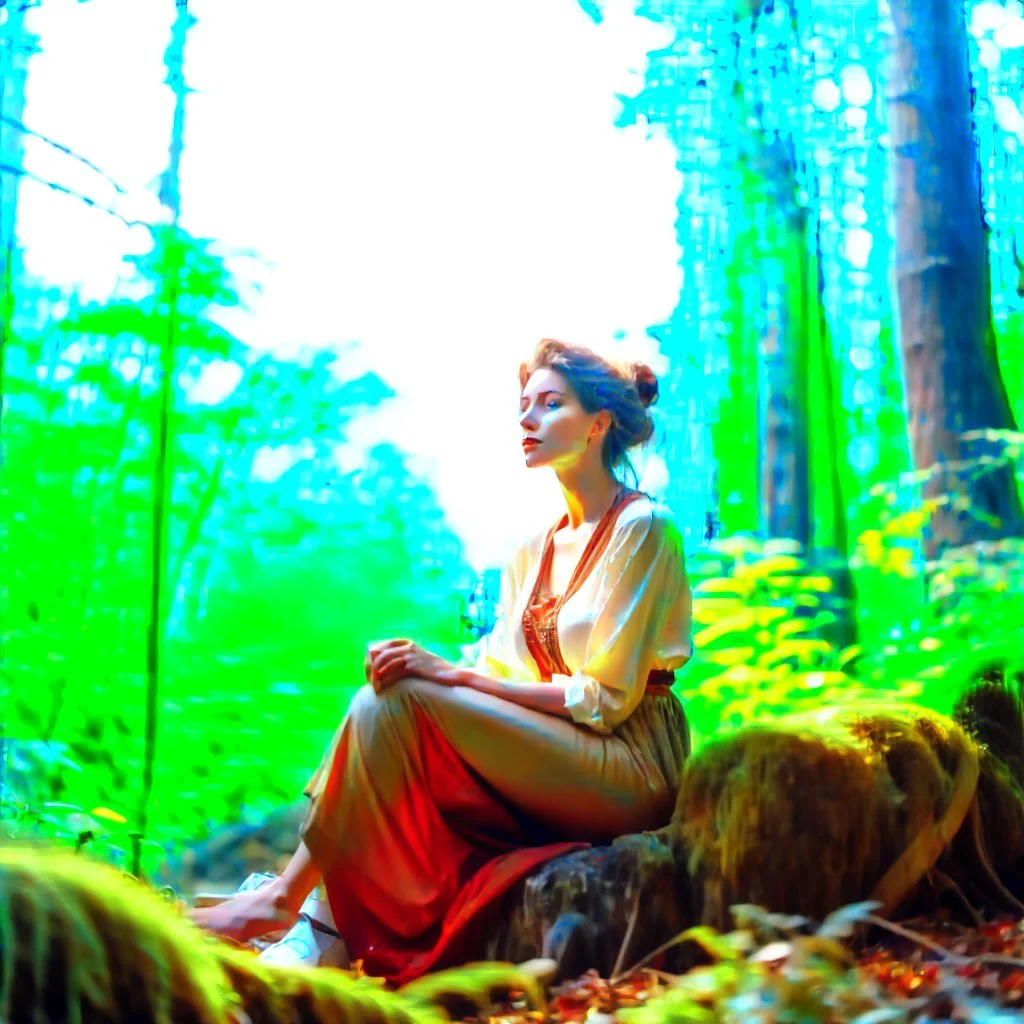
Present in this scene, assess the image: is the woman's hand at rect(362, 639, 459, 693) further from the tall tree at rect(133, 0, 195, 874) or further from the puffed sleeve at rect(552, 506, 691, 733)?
the tall tree at rect(133, 0, 195, 874)

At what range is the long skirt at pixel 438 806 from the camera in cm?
220

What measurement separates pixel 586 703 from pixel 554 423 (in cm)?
60

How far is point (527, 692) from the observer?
2.34m

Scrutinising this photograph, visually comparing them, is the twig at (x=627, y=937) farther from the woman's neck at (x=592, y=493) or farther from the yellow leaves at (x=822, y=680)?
the yellow leaves at (x=822, y=680)

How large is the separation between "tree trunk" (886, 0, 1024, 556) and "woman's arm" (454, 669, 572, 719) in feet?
5.93

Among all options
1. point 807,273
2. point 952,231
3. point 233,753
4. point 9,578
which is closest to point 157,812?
point 233,753

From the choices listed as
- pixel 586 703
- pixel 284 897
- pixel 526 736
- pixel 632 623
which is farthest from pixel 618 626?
pixel 284 897

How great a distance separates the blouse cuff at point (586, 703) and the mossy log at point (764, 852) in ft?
→ 0.69

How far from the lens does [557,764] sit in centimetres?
229

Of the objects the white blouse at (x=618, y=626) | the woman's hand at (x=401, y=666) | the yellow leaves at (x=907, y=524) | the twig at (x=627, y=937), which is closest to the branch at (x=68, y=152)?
the white blouse at (x=618, y=626)

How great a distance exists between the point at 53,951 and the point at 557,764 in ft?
4.71

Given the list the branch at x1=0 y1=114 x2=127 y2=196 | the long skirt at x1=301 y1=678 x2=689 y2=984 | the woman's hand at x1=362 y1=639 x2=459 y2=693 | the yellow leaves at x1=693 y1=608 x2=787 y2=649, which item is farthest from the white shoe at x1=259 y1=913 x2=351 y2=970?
the branch at x1=0 y1=114 x2=127 y2=196

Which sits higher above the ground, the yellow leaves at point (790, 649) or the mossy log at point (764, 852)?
the yellow leaves at point (790, 649)

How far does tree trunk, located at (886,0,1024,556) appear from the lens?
3664mm
